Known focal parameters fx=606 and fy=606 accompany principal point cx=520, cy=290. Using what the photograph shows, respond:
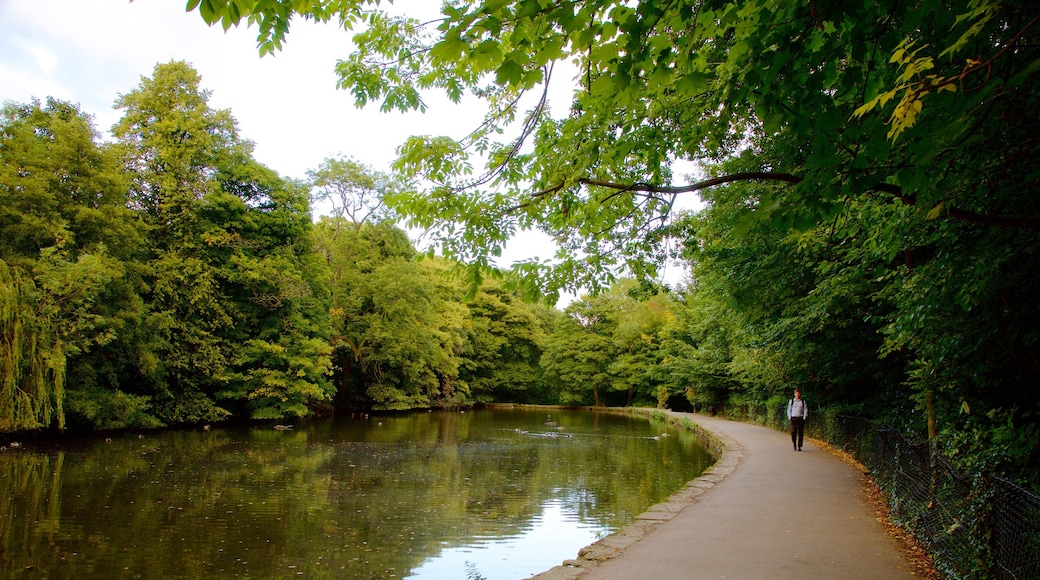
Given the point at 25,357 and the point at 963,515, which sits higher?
the point at 25,357

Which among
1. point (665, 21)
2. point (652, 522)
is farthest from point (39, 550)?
point (665, 21)

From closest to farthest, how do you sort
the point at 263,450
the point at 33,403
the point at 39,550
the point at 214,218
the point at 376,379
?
the point at 39,550
the point at 33,403
the point at 263,450
the point at 214,218
the point at 376,379

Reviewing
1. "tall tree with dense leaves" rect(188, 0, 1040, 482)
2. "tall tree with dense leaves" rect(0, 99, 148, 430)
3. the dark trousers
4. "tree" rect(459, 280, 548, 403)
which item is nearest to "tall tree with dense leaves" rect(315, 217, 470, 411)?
"tall tree with dense leaves" rect(0, 99, 148, 430)

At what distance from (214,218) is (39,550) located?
68.7 ft

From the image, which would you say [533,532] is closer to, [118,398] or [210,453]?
[210,453]

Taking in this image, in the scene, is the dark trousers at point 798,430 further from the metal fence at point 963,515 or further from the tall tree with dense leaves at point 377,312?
→ the tall tree with dense leaves at point 377,312

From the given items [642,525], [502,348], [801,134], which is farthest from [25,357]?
[502,348]

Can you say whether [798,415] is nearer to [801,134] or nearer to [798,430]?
[798,430]

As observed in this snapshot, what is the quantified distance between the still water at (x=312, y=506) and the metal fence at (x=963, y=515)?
3773mm

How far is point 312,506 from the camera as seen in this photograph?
9820mm

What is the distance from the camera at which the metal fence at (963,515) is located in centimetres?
379

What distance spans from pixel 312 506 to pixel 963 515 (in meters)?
8.68

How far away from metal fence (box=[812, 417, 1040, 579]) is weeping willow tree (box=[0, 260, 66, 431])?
59.8ft

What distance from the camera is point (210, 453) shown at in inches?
622
